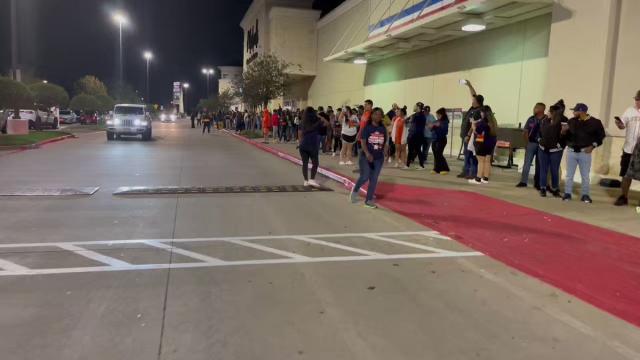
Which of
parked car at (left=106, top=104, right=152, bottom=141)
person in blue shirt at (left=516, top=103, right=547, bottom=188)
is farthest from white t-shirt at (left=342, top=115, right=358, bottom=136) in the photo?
parked car at (left=106, top=104, right=152, bottom=141)

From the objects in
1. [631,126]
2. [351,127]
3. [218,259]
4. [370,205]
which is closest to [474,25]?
[351,127]

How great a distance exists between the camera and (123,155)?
19.6 metres

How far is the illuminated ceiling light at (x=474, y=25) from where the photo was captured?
54.6ft

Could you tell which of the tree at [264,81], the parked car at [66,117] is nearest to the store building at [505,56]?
the tree at [264,81]

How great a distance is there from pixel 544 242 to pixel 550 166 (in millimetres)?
4027

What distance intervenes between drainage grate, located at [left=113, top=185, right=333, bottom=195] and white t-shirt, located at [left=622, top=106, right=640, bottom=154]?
236 inches

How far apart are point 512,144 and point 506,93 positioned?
2.31 meters

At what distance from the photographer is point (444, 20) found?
16734mm

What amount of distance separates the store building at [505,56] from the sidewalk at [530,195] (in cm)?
194

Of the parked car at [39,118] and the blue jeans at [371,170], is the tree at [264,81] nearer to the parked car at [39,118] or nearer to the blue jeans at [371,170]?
the parked car at [39,118]

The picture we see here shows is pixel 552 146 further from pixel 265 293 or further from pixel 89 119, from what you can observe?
pixel 89 119

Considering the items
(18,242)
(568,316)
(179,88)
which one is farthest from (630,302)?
(179,88)

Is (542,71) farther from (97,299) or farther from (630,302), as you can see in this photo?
(97,299)

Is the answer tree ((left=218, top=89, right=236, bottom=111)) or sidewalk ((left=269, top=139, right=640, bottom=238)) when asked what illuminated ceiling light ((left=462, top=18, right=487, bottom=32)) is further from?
tree ((left=218, top=89, right=236, bottom=111))
